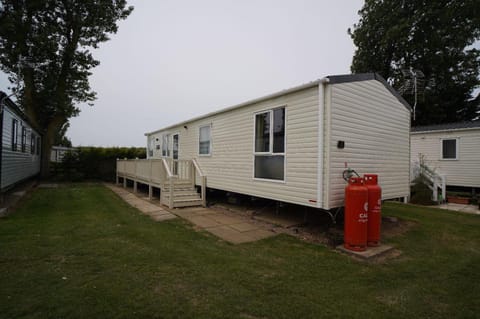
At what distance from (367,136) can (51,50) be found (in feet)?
52.6

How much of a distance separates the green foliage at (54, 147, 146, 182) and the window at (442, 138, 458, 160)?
57.2 ft

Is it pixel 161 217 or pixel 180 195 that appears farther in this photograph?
pixel 180 195

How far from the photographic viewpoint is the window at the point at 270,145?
5594 mm

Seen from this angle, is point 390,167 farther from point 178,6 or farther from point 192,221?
point 178,6

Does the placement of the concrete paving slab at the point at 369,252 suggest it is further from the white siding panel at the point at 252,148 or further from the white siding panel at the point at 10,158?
the white siding panel at the point at 10,158

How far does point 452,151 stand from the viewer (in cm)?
1105

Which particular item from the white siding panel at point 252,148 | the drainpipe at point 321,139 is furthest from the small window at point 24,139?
the drainpipe at point 321,139

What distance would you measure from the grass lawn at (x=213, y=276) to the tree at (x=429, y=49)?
18667 millimetres

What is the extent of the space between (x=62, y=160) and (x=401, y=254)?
56.4ft

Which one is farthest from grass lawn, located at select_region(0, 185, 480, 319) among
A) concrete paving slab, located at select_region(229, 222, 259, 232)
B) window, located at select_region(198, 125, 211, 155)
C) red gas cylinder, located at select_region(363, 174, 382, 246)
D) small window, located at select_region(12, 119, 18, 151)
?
small window, located at select_region(12, 119, 18, 151)

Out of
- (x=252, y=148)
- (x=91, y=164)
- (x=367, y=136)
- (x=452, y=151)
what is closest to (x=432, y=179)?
(x=452, y=151)

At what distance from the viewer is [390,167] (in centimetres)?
618

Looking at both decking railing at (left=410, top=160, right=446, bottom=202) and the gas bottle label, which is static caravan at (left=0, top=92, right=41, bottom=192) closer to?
the gas bottle label

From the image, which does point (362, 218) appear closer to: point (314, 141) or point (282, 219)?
point (314, 141)
